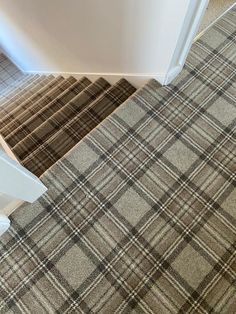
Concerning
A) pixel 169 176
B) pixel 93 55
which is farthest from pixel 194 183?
Result: pixel 93 55

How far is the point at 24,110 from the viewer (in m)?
2.34

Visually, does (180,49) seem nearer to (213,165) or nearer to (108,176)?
(213,165)

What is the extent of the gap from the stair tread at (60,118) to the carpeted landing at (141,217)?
0.14 feet

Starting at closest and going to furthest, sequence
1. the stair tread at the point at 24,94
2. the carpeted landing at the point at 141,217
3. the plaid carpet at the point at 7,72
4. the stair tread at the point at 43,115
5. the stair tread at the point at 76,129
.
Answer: the carpeted landing at the point at 141,217, the stair tread at the point at 76,129, the stair tread at the point at 43,115, the stair tread at the point at 24,94, the plaid carpet at the point at 7,72

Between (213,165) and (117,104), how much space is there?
685 millimetres

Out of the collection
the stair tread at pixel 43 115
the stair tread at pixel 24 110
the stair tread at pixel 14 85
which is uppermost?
the stair tread at pixel 43 115

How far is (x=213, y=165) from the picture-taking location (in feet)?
4.46

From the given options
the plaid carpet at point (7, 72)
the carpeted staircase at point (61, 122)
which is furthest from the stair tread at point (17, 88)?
the carpeted staircase at point (61, 122)

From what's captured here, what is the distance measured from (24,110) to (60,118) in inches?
32.0

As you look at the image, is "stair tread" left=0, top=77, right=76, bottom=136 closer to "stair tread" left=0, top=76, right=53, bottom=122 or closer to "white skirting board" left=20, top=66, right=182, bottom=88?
"white skirting board" left=20, top=66, right=182, bottom=88

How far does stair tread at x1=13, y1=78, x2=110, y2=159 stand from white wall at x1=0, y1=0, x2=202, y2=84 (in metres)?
0.15

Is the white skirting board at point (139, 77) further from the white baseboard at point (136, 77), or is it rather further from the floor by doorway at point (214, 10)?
the floor by doorway at point (214, 10)

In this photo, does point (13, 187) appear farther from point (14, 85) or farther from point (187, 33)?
point (14, 85)

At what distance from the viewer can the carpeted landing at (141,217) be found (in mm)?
1111
